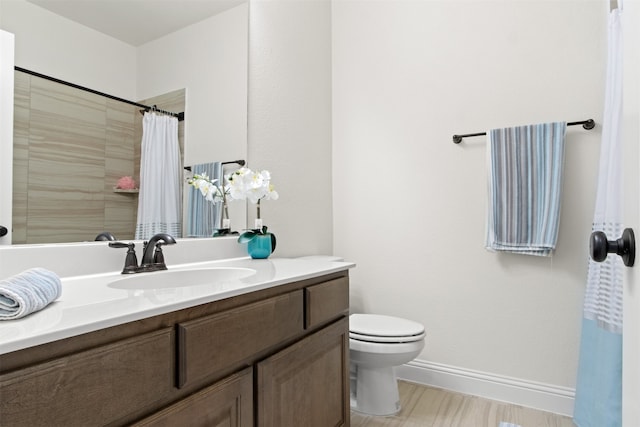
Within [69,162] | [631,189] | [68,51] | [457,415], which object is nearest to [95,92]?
[68,51]

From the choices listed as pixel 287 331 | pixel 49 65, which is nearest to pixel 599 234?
pixel 287 331

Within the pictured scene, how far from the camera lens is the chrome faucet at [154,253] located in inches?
51.9

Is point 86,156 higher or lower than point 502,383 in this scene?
higher

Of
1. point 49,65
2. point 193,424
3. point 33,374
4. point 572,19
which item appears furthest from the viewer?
point 572,19

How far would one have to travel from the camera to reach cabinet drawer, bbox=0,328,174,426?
0.57 m

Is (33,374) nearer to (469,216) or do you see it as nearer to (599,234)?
(599,234)

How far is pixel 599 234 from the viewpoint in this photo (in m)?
0.65

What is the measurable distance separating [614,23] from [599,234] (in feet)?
5.06

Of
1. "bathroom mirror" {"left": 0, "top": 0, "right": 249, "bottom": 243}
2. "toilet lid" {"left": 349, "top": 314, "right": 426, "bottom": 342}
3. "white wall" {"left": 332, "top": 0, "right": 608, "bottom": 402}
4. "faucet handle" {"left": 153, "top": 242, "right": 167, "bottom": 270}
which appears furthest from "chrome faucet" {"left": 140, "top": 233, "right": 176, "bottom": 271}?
"white wall" {"left": 332, "top": 0, "right": 608, "bottom": 402}

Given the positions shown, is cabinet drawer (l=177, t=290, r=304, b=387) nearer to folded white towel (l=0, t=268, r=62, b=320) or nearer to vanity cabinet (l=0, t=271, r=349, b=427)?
vanity cabinet (l=0, t=271, r=349, b=427)

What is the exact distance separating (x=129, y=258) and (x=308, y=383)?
746 millimetres

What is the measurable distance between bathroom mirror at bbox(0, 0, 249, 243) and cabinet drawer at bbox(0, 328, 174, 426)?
662 mm

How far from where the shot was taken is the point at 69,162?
1.21m

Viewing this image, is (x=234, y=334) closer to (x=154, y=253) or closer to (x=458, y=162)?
(x=154, y=253)
